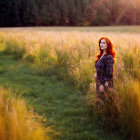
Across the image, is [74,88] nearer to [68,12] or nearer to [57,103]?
[57,103]

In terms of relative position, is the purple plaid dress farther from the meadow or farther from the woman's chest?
the meadow

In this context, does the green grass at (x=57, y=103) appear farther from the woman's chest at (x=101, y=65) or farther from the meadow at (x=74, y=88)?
the woman's chest at (x=101, y=65)

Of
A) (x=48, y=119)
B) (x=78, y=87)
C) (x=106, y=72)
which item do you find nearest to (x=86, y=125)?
(x=48, y=119)

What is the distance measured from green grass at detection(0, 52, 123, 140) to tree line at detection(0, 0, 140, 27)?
44973 mm

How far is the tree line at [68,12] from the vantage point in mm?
49981

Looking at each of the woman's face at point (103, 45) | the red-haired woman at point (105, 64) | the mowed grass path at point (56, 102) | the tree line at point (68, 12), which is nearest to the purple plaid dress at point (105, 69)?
the red-haired woman at point (105, 64)

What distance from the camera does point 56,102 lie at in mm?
4895

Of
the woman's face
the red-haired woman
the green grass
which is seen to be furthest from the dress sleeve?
the green grass

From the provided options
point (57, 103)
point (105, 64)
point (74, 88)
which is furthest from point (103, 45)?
point (74, 88)

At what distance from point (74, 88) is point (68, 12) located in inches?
2023

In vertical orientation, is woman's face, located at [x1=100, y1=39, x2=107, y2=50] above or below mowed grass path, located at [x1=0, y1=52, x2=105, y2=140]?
above

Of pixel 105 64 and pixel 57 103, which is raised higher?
pixel 105 64

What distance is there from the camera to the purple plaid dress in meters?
3.51

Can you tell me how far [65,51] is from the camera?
24.8 ft
